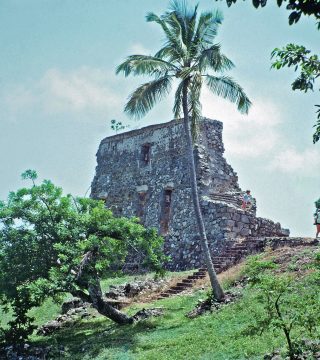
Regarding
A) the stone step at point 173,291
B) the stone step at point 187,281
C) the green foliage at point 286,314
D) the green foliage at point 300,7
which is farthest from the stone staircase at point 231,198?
the green foliage at point 300,7

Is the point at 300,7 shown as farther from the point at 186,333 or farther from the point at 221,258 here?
the point at 221,258

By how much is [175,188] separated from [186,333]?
A: 12046mm

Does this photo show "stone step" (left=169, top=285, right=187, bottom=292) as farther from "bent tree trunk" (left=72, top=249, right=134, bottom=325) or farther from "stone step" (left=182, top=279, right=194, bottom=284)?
"bent tree trunk" (left=72, top=249, right=134, bottom=325)

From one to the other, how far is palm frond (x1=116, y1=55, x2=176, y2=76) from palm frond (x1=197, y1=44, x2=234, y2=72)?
996mm

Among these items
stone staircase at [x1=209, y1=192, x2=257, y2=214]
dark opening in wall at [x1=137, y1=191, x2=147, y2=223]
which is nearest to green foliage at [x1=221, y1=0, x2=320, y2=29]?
stone staircase at [x1=209, y1=192, x2=257, y2=214]

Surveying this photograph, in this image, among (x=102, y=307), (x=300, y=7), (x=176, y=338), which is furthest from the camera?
(x=102, y=307)

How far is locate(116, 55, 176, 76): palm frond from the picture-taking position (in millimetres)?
15188

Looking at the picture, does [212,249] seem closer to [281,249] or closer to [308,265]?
[281,249]

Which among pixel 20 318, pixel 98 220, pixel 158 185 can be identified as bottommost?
pixel 20 318

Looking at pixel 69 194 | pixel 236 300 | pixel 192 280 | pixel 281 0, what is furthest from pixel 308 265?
pixel 281 0

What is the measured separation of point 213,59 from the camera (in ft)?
48.5

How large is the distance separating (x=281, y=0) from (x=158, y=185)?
19.7 meters

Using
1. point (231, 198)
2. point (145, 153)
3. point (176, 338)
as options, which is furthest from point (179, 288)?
point (145, 153)

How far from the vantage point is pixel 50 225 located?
1404cm
